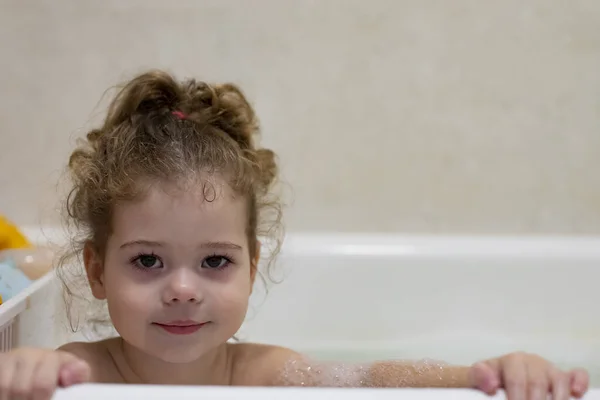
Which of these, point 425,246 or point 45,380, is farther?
point 425,246

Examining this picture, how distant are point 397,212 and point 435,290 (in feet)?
0.83

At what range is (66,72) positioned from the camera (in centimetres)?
151

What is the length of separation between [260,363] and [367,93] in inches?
28.4

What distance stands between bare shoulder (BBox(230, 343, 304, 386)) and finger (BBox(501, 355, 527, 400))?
1.28 feet

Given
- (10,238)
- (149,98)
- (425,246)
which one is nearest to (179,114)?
(149,98)

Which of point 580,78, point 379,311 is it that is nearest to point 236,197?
point 379,311

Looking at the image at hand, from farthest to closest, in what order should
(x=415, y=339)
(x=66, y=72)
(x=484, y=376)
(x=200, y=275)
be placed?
(x=66, y=72), (x=415, y=339), (x=200, y=275), (x=484, y=376)

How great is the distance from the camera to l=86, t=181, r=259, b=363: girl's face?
2.82ft

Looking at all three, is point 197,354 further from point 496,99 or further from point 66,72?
point 496,99

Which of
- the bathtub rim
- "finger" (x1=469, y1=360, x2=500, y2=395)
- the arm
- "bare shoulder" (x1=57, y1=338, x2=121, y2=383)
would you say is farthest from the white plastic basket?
"finger" (x1=469, y1=360, x2=500, y2=395)

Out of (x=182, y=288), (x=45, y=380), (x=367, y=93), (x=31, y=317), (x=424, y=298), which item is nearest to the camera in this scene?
(x=45, y=380)

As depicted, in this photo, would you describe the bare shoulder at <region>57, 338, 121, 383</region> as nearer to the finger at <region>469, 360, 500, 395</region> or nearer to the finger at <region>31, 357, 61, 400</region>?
the finger at <region>31, 357, 61, 400</region>

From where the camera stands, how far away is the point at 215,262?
2.96ft

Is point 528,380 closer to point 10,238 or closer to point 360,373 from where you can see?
point 360,373
